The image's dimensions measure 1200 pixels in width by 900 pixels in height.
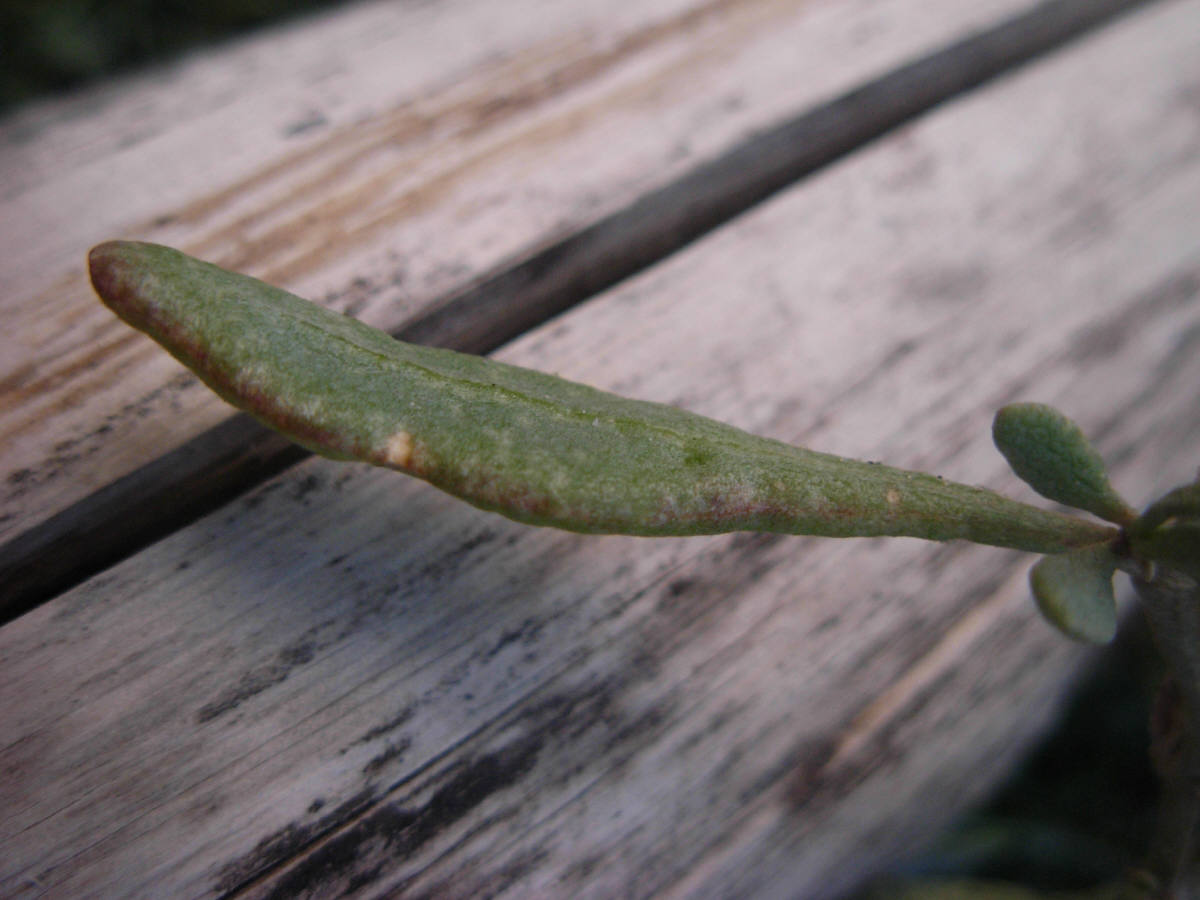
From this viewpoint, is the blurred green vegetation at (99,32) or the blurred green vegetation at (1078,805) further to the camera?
the blurred green vegetation at (99,32)

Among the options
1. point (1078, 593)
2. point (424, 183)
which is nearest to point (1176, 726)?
point (1078, 593)

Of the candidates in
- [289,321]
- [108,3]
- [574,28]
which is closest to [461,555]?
[289,321]

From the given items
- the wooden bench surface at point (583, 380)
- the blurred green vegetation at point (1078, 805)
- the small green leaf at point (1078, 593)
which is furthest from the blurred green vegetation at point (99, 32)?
the blurred green vegetation at point (1078, 805)

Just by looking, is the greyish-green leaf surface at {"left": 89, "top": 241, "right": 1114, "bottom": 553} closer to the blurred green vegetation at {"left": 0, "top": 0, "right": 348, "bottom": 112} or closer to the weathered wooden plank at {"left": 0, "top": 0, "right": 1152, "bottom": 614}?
the weathered wooden plank at {"left": 0, "top": 0, "right": 1152, "bottom": 614}

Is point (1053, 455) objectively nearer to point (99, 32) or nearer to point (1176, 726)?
point (1176, 726)

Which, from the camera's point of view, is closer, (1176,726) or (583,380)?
(1176,726)

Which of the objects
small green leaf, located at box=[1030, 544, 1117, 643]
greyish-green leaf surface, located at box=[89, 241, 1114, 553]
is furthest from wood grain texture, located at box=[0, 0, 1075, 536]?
small green leaf, located at box=[1030, 544, 1117, 643]

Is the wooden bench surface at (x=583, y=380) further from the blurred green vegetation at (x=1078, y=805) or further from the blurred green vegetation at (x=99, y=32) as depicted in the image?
the blurred green vegetation at (x=99, y=32)
